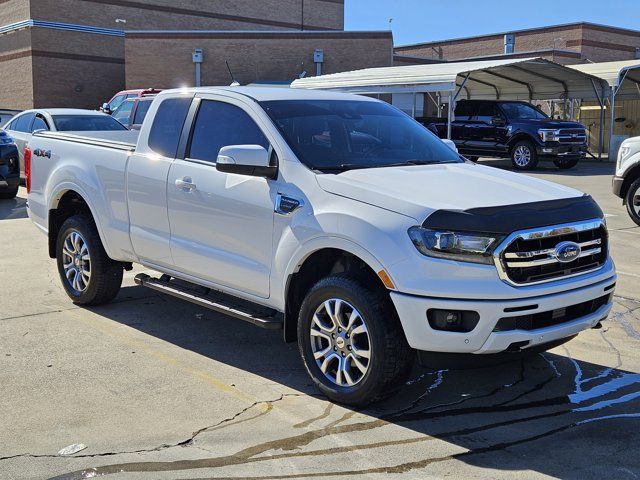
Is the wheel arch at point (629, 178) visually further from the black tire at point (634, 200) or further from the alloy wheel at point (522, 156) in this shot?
the alloy wheel at point (522, 156)

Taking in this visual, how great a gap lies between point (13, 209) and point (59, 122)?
2.22 metres

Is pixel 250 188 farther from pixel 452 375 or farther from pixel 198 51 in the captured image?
pixel 198 51

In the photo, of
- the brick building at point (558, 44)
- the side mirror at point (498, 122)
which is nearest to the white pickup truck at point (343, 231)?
the side mirror at point (498, 122)

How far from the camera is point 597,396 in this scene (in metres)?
4.82

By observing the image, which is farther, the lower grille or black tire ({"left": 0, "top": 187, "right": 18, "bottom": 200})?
black tire ({"left": 0, "top": 187, "right": 18, "bottom": 200})

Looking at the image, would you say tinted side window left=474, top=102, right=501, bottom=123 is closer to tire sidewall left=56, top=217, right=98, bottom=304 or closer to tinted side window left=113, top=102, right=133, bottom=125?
tinted side window left=113, top=102, right=133, bottom=125

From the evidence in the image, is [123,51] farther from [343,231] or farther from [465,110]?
[343,231]

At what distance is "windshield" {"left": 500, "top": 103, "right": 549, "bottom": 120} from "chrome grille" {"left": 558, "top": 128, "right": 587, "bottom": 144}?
0.92 m

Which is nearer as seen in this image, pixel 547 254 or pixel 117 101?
pixel 547 254

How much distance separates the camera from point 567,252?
14.5 feet

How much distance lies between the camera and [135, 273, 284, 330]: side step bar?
16.6 ft

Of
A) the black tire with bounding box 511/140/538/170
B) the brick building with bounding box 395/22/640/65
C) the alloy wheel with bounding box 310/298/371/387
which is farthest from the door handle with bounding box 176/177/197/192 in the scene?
the brick building with bounding box 395/22/640/65

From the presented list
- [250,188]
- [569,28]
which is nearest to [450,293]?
[250,188]

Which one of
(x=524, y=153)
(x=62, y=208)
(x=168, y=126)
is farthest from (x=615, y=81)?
(x=168, y=126)
